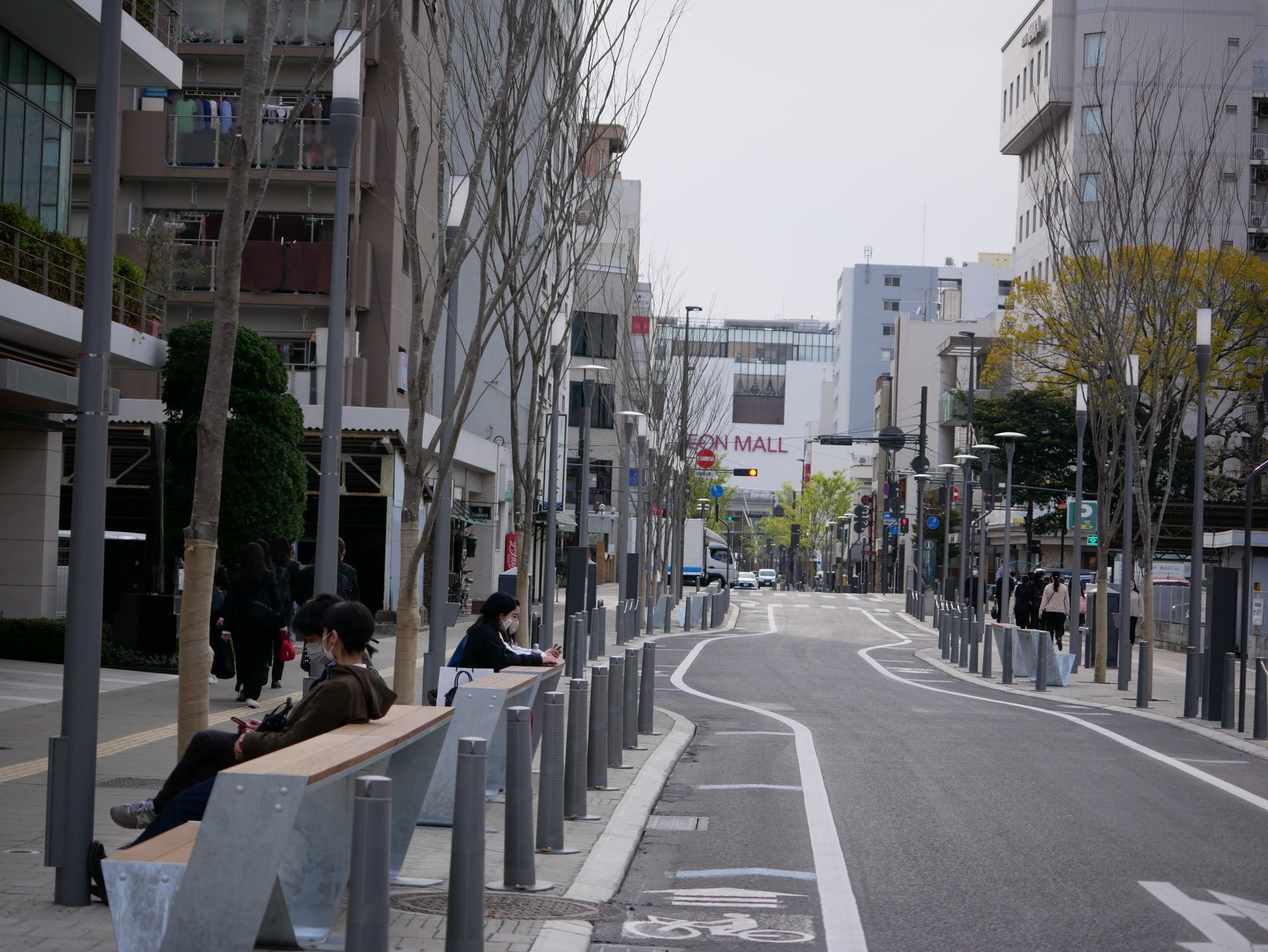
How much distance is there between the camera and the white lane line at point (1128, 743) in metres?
12.8

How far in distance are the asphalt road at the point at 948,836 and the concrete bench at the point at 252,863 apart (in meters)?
1.48

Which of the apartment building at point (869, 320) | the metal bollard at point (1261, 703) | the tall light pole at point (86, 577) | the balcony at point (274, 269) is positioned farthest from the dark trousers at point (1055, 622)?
the apartment building at point (869, 320)

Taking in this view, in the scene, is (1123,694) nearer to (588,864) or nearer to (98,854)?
(588,864)

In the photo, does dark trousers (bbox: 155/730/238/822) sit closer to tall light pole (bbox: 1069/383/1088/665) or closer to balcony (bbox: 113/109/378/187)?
tall light pole (bbox: 1069/383/1088/665)

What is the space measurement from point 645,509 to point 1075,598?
1899 centimetres

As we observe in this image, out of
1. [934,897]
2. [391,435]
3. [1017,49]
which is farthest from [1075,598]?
[1017,49]

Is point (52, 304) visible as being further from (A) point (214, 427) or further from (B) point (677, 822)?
(B) point (677, 822)

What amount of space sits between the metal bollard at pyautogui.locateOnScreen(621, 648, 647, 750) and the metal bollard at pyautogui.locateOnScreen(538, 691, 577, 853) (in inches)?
173

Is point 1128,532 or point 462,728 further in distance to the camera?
point 1128,532

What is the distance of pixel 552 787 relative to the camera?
882cm

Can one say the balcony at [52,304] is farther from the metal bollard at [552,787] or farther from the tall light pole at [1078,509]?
the tall light pole at [1078,509]

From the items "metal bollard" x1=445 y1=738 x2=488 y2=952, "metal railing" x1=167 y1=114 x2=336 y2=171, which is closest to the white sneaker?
"metal bollard" x1=445 y1=738 x2=488 y2=952

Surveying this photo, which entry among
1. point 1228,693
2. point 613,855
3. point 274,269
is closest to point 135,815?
point 613,855

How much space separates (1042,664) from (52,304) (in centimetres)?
1551
